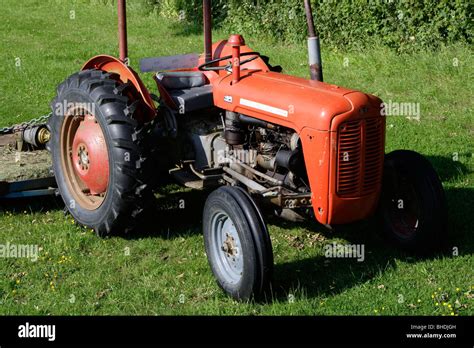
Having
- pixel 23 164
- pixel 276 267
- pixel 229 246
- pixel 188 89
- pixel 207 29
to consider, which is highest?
pixel 207 29

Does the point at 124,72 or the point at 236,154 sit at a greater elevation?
the point at 124,72

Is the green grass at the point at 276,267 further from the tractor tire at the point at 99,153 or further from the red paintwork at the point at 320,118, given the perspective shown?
the red paintwork at the point at 320,118

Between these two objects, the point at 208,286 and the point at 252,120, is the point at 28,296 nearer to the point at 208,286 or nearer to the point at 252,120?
the point at 208,286

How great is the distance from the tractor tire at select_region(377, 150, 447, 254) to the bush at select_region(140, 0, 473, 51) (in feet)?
18.7

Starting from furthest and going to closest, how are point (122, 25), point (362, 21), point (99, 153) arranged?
point (362, 21) → point (122, 25) → point (99, 153)

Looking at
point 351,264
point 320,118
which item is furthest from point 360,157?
point 351,264

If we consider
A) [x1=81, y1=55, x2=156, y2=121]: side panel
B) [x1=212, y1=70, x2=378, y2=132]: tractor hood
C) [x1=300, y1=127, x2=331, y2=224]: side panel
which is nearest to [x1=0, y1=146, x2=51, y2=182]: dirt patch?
[x1=81, y1=55, x2=156, y2=121]: side panel

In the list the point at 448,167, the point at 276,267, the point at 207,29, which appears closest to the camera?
the point at 276,267

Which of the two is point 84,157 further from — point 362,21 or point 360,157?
point 362,21

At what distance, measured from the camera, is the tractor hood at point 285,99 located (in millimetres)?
4957

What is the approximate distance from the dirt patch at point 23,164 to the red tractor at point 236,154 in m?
0.35

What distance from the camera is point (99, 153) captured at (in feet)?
19.9

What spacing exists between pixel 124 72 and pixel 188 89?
53 centimetres

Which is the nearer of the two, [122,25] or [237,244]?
[237,244]
